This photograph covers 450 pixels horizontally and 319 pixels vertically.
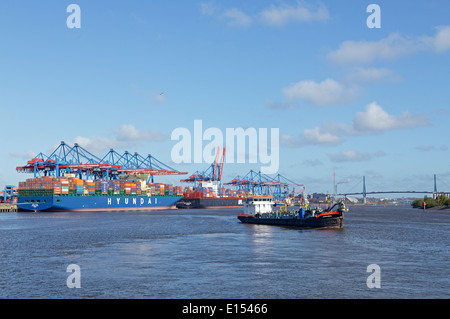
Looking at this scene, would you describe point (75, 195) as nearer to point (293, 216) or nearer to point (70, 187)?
point (70, 187)

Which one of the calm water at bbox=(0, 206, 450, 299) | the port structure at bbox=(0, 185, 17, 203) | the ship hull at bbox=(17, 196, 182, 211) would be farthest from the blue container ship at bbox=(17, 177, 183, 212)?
the calm water at bbox=(0, 206, 450, 299)

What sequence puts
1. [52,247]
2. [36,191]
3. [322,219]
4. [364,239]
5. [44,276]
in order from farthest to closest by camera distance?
1. [36,191]
2. [322,219]
3. [364,239]
4. [52,247]
5. [44,276]

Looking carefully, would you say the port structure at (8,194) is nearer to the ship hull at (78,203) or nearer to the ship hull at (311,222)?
the ship hull at (78,203)

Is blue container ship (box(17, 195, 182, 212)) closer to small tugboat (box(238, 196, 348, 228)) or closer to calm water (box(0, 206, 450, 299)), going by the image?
small tugboat (box(238, 196, 348, 228))

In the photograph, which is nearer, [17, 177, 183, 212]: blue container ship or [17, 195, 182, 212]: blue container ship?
[17, 195, 182, 212]: blue container ship

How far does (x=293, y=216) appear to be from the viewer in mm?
81500

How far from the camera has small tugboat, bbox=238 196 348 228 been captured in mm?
75875

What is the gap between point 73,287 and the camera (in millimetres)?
28516

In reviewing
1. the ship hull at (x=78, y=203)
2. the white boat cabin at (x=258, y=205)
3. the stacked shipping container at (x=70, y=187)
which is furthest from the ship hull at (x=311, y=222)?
the stacked shipping container at (x=70, y=187)

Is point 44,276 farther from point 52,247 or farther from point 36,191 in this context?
point 36,191

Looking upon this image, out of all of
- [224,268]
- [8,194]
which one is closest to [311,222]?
[224,268]

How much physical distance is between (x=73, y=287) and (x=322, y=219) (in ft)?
180
